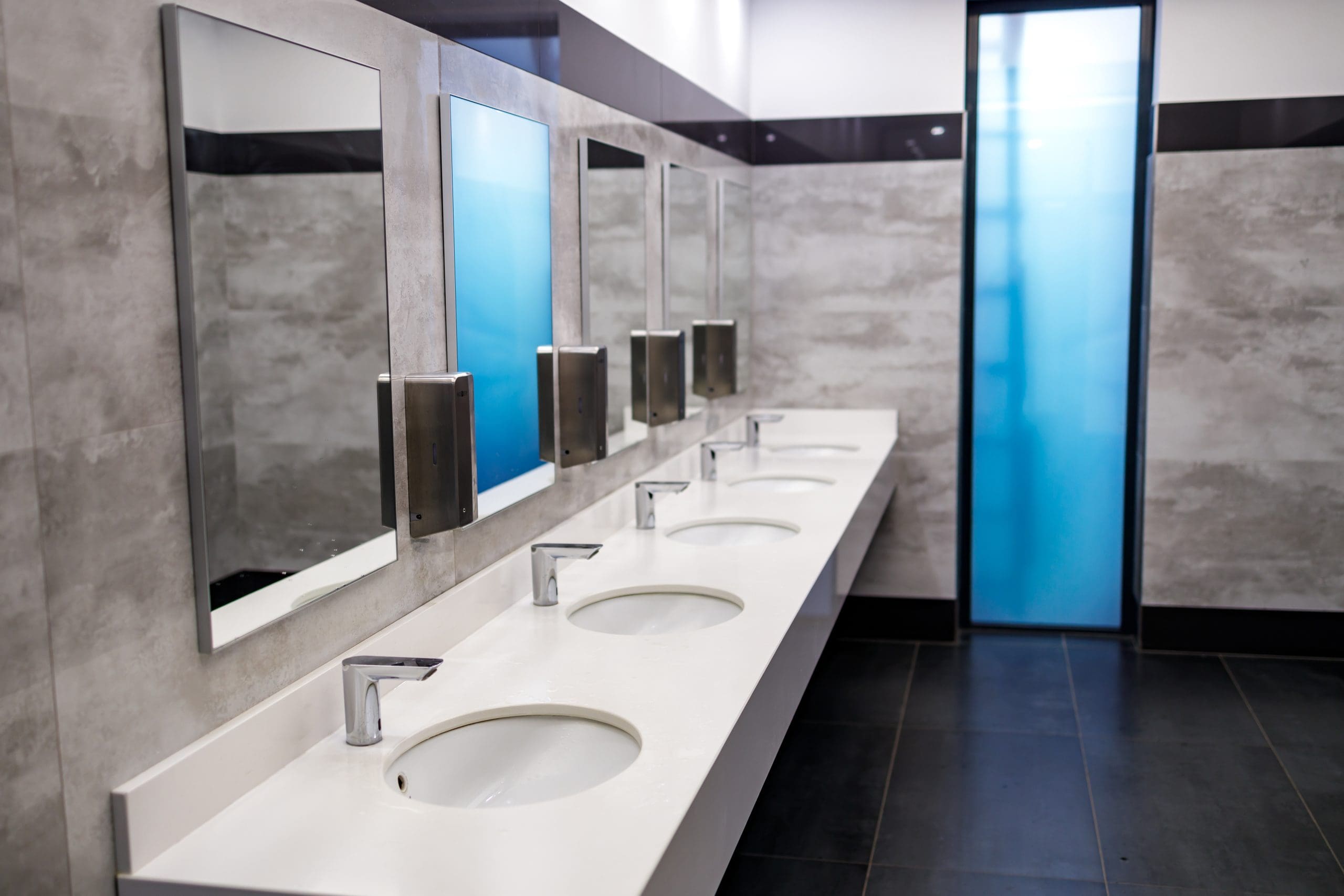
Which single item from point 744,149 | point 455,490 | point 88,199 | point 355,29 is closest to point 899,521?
point 744,149

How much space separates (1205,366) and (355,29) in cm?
368

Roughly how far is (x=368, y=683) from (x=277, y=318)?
20.5 inches

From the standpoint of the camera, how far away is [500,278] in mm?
2369

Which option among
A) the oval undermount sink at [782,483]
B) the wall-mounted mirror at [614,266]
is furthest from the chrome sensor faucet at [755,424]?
the wall-mounted mirror at [614,266]

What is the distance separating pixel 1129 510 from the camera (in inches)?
187

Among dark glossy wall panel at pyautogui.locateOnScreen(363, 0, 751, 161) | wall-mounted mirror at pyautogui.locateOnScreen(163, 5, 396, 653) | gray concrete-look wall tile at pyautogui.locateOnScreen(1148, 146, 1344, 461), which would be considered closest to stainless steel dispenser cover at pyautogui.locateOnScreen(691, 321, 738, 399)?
dark glossy wall panel at pyautogui.locateOnScreen(363, 0, 751, 161)

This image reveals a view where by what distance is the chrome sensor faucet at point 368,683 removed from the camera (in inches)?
62.1

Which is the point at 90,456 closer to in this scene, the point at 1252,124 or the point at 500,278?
the point at 500,278

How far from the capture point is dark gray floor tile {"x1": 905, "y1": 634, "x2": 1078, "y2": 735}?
154 inches

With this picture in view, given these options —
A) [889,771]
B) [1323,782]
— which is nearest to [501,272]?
[889,771]

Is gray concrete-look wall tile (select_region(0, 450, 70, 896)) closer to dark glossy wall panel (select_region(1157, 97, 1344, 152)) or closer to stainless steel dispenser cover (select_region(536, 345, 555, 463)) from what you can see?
stainless steel dispenser cover (select_region(536, 345, 555, 463))

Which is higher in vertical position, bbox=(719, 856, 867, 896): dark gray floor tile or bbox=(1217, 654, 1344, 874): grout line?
bbox=(1217, 654, 1344, 874): grout line

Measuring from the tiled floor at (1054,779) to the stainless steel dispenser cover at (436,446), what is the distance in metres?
1.40

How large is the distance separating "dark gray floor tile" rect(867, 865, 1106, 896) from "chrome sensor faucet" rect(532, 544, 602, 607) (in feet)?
3.86
